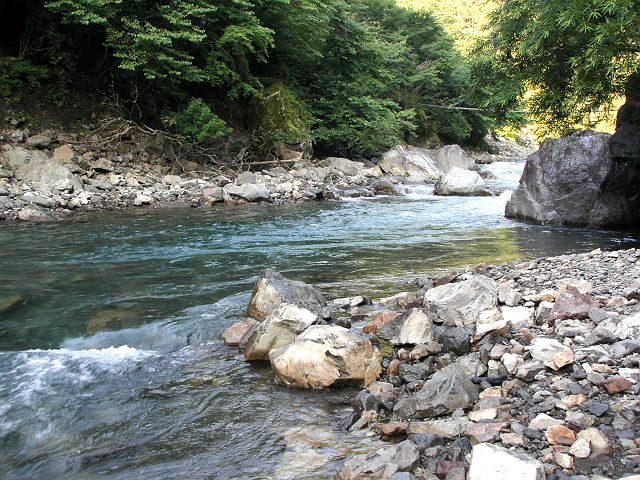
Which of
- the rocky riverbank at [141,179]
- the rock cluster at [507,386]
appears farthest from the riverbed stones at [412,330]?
the rocky riverbank at [141,179]

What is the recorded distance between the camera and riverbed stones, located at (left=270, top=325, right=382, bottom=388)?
13.5 feet

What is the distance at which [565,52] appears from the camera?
836 cm

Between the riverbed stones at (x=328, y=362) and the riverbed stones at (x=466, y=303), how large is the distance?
0.85m

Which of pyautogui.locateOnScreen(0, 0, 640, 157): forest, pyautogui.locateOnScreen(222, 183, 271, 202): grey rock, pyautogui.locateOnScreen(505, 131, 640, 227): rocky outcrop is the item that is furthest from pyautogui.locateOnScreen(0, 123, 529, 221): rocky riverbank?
pyautogui.locateOnScreen(505, 131, 640, 227): rocky outcrop

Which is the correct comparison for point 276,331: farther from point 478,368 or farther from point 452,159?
point 452,159

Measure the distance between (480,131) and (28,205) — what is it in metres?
27.6

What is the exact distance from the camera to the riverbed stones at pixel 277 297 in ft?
18.2

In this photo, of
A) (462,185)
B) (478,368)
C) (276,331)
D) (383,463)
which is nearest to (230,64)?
(462,185)

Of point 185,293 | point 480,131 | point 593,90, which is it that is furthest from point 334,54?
point 185,293

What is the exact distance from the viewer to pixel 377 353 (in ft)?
14.1

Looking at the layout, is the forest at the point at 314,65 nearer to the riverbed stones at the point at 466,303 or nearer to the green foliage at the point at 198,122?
the green foliage at the point at 198,122

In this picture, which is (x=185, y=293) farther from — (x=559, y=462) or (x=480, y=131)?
(x=480, y=131)

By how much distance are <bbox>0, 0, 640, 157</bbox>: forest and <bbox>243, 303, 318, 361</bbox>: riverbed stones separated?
16.0ft

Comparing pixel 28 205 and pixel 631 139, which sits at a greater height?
pixel 631 139
